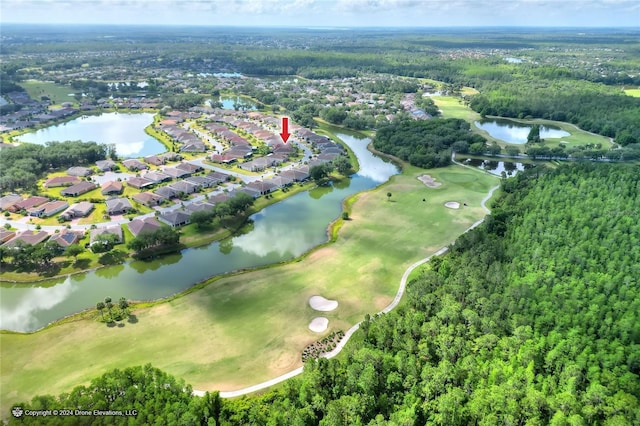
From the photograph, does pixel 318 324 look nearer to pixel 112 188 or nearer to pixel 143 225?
pixel 143 225

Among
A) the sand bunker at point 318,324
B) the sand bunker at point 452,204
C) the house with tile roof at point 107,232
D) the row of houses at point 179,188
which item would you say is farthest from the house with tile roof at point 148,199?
the sand bunker at point 452,204

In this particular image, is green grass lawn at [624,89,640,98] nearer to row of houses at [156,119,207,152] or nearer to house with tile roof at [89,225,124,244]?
row of houses at [156,119,207,152]

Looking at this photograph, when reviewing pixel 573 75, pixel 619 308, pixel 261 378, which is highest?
pixel 573 75

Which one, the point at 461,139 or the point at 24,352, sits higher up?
the point at 461,139

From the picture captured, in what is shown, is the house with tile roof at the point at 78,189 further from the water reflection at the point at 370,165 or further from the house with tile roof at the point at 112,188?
the water reflection at the point at 370,165

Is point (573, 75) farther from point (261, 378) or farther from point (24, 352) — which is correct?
point (24, 352)

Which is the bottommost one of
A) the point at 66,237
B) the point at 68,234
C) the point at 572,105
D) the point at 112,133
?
the point at 66,237

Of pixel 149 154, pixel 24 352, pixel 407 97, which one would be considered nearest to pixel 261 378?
pixel 24 352

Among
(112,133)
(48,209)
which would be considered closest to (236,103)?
(112,133)
